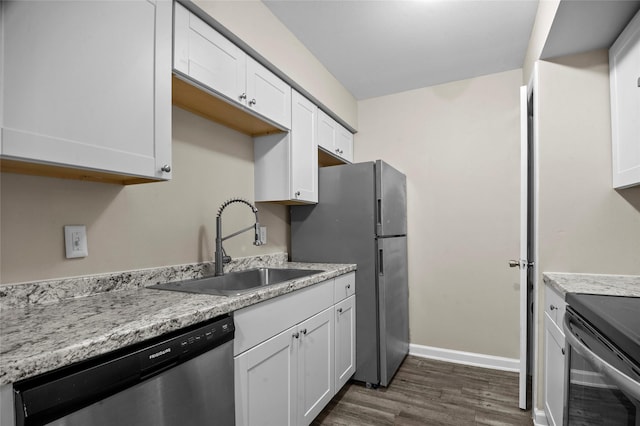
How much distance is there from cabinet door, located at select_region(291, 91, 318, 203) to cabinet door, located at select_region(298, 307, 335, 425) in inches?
33.0

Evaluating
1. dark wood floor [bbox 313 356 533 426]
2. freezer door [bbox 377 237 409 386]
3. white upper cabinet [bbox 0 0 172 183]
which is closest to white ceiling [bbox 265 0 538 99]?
white upper cabinet [bbox 0 0 172 183]

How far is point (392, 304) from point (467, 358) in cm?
93

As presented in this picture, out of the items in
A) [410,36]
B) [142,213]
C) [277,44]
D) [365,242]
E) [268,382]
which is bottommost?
[268,382]

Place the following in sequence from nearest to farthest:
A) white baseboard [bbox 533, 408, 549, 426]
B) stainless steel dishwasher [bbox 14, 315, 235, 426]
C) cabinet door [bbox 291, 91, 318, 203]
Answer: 1. stainless steel dishwasher [bbox 14, 315, 235, 426]
2. white baseboard [bbox 533, 408, 549, 426]
3. cabinet door [bbox 291, 91, 318, 203]

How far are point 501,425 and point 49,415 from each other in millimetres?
2224

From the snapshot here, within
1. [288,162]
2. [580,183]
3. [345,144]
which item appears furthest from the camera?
[345,144]

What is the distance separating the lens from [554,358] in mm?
1623

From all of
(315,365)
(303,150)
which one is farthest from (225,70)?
(315,365)

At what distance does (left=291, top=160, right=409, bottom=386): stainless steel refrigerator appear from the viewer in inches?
93.9

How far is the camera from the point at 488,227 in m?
2.81

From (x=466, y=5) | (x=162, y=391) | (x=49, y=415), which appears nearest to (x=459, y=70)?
(x=466, y=5)

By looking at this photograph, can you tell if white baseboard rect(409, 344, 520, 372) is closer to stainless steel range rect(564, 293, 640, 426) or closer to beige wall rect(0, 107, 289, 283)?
stainless steel range rect(564, 293, 640, 426)

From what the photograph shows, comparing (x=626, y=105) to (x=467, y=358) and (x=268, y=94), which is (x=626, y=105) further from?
(x=467, y=358)

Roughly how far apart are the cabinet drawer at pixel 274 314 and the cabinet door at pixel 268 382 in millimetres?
38
